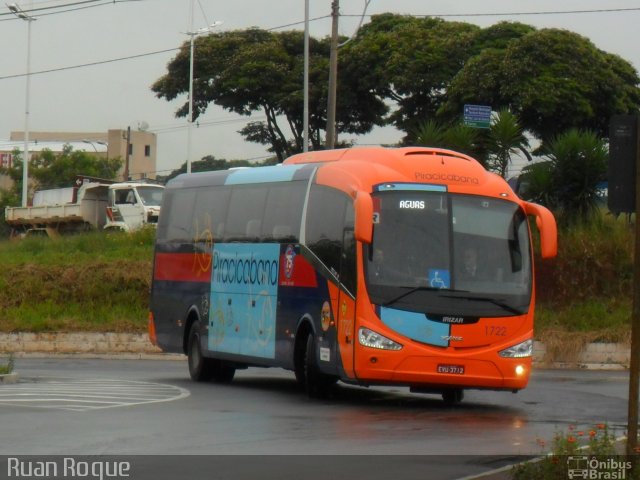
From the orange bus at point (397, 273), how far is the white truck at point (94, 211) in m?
25.1

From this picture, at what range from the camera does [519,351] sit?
17.2m

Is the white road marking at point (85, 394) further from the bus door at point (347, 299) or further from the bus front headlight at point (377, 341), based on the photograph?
the bus front headlight at point (377, 341)

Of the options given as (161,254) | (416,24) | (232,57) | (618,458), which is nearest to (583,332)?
(161,254)

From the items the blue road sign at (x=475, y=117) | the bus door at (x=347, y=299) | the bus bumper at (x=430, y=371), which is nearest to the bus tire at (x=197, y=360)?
the bus door at (x=347, y=299)

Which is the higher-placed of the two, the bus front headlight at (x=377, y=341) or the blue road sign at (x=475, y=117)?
the blue road sign at (x=475, y=117)

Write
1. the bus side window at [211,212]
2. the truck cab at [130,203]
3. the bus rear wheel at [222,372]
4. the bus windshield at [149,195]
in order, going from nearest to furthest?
the bus side window at [211,212] < the bus rear wheel at [222,372] < the truck cab at [130,203] < the bus windshield at [149,195]

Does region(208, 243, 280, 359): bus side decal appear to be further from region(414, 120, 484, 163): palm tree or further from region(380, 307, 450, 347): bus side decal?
region(414, 120, 484, 163): palm tree

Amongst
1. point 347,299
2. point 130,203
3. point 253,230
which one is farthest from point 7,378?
point 130,203

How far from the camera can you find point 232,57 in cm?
6153

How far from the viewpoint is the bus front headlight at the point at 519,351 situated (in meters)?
17.1

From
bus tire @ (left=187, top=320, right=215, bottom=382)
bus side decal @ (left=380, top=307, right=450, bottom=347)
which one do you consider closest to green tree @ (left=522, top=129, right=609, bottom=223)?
bus tire @ (left=187, top=320, right=215, bottom=382)

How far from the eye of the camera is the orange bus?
1683 centimetres

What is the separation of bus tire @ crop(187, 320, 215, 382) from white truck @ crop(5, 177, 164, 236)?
71.1 feet

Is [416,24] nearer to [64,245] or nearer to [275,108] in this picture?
[275,108]
